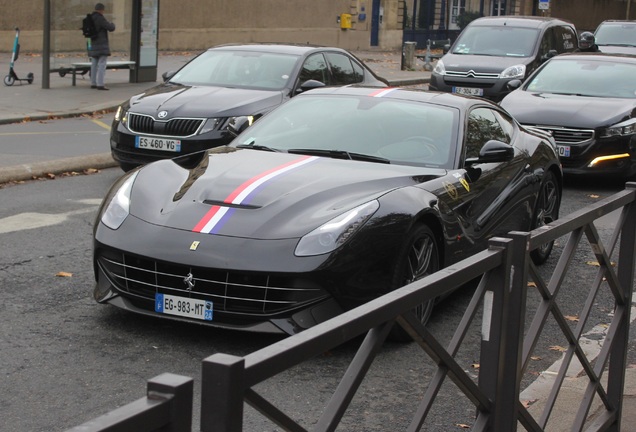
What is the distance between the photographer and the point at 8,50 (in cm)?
2938

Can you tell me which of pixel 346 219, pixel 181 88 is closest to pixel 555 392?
pixel 346 219

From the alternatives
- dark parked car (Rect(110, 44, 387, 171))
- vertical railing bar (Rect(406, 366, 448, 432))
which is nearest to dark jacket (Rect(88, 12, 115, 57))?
dark parked car (Rect(110, 44, 387, 171))

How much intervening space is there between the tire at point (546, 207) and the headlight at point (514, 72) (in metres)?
10.7

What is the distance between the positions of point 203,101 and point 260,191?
6.01 meters

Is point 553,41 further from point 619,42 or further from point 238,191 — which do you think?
point 238,191

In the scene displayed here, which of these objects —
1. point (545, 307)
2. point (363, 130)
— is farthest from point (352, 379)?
point (363, 130)

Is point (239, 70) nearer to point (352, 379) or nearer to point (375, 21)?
point (352, 379)

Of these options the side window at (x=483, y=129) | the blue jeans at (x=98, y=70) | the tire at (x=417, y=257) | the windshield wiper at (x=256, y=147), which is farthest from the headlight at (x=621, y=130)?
the blue jeans at (x=98, y=70)

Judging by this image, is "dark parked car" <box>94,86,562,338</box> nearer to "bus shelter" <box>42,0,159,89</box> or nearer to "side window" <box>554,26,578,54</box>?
"bus shelter" <box>42,0,159,89</box>

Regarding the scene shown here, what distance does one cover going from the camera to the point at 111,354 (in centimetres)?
588

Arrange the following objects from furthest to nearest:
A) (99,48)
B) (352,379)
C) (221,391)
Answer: (99,48) < (352,379) < (221,391)

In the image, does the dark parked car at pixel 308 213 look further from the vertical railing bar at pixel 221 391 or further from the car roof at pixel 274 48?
the car roof at pixel 274 48

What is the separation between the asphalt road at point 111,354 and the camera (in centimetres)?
464

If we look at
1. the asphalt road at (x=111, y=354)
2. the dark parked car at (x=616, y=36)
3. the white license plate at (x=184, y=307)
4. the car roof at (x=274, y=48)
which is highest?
the dark parked car at (x=616, y=36)
